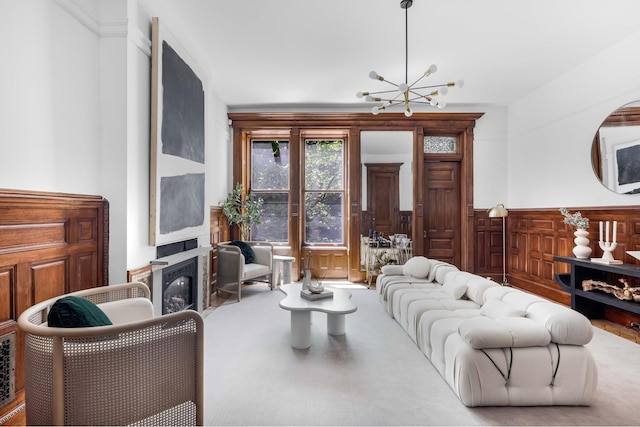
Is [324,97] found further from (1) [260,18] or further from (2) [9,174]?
(2) [9,174]

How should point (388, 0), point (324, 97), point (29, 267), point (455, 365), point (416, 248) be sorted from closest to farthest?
point (29, 267)
point (455, 365)
point (388, 0)
point (324, 97)
point (416, 248)

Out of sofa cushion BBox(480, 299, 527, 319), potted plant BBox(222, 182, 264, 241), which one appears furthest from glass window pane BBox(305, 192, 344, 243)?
sofa cushion BBox(480, 299, 527, 319)

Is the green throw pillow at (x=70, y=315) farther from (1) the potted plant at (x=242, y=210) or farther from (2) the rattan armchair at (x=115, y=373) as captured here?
(1) the potted plant at (x=242, y=210)

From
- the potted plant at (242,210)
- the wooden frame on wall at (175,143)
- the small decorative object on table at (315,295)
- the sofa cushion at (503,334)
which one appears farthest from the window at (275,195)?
the sofa cushion at (503,334)

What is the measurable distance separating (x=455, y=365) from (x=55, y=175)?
9.80 feet

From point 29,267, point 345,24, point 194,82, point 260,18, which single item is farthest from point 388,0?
point 29,267

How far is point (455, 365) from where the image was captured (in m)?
2.16

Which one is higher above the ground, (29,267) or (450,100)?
(450,100)

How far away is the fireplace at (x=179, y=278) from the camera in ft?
9.70

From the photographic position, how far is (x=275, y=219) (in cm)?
603

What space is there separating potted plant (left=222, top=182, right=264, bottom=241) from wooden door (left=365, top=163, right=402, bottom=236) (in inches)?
78.3

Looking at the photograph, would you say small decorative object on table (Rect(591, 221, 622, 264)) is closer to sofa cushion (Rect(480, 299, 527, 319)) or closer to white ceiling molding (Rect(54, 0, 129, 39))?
sofa cushion (Rect(480, 299, 527, 319))

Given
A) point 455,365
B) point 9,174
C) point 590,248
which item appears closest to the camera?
point 9,174

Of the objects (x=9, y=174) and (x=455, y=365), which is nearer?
(x=9, y=174)
